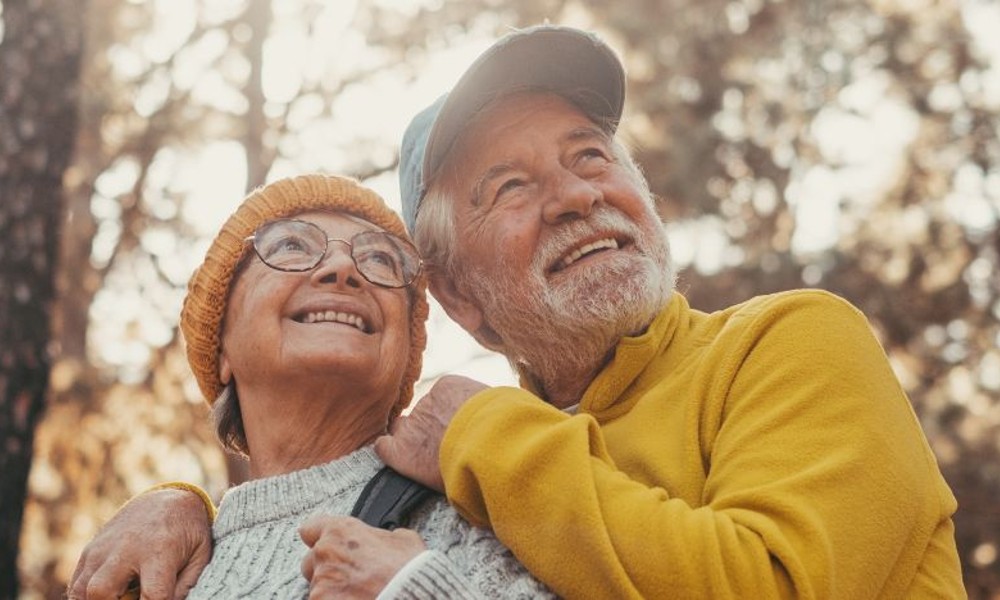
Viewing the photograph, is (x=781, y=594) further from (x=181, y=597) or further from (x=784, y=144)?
(x=784, y=144)

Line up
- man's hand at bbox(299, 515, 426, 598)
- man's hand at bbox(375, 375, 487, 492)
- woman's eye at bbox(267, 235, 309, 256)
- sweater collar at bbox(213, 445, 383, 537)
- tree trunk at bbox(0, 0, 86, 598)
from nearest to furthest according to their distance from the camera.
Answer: man's hand at bbox(299, 515, 426, 598) → man's hand at bbox(375, 375, 487, 492) → sweater collar at bbox(213, 445, 383, 537) → woman's eye at bbox(267, 235, 309, 256) → tree trunk at bbox(0, 0, 86, 598)

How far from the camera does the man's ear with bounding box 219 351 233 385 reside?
10.4ft

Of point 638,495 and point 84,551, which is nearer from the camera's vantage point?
point 638,495

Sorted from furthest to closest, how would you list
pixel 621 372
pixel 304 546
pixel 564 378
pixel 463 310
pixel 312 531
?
1. pixel 463 310
2. pixel 564 378
3. pixel 621 372
4. pixel 304 546
5. pixel 312 531

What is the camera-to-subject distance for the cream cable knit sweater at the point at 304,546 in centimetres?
219

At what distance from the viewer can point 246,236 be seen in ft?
10.3

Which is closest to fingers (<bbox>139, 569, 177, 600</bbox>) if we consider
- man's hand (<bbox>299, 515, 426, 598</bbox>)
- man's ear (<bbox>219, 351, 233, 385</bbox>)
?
man's hand (<bbox>299, 515, 426, 598</bbox>)

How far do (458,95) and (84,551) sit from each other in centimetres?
159

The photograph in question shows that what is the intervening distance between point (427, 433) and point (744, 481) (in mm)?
729

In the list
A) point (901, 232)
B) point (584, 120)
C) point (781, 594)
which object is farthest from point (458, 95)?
point (901, 232)

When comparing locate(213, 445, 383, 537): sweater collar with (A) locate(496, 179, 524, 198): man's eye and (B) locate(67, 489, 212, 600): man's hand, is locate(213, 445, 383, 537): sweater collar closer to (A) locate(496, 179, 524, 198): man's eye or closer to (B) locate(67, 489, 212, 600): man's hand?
(B) locate(67, 489, 212, 600): man's hand

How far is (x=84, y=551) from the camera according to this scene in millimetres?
2930

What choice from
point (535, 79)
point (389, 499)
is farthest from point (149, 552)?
point (535, 79)

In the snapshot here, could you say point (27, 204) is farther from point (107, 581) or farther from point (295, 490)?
point (295, 490)
